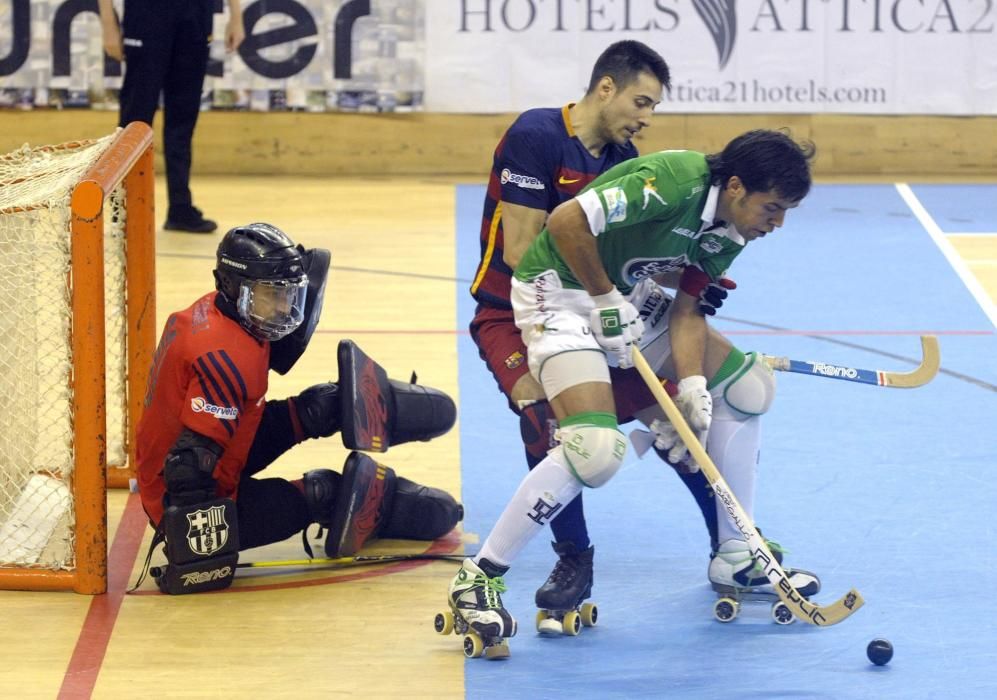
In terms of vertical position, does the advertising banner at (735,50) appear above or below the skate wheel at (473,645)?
above

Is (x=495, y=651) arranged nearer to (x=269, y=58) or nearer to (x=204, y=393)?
(x=204, y=393)

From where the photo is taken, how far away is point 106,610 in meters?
5.03

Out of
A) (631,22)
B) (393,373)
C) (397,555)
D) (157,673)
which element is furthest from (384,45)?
(157,673)

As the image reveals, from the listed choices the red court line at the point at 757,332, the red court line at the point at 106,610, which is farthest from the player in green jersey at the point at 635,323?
the red court line at the point at 757,332

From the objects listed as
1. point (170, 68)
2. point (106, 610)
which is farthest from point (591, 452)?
point (170, 68)

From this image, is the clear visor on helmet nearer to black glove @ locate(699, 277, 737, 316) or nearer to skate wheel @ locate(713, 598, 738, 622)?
black glove @ locate(699, 277, 737, 316)

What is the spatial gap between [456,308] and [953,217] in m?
4.44

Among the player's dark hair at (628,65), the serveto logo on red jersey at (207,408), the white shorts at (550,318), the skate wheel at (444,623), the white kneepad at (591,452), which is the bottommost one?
the skate wheel at (444,623)

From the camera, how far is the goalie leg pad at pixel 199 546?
504 centimetres

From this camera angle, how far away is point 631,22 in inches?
497

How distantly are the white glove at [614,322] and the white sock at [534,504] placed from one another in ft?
1.33

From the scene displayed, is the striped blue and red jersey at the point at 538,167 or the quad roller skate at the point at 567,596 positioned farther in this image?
the striped blue and red jersey at the point at 538,167

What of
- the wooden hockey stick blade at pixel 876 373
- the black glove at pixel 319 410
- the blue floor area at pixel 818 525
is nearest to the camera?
the blue floor area at pixel 818 525

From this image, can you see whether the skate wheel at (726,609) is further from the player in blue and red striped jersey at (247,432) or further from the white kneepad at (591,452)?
the player in blue and red striped jersey at (247,432)
